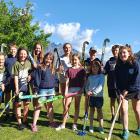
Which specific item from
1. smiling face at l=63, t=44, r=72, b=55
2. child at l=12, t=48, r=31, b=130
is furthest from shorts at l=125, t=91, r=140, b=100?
child at l=12, t=48, r=31, b=130

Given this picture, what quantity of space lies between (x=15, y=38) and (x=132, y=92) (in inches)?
1367

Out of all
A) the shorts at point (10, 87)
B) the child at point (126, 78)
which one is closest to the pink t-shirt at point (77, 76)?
the child at point (126, 78)

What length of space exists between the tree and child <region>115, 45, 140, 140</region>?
3321 centimetres

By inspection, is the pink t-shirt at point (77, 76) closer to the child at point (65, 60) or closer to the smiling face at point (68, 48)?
the child at point (65, 60)

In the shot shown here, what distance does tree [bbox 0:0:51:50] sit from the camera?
4218 centimetres

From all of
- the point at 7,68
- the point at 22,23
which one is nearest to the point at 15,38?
the point at 22,23

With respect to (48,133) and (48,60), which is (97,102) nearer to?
(48,133)

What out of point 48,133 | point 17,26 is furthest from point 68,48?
point 17,26

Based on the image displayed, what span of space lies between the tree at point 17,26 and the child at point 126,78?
33209 mm

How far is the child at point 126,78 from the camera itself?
8828 millimetres

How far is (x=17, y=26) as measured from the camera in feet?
141

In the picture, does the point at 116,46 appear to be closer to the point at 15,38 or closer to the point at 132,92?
the point at 132,92

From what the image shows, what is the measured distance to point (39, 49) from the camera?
31.7ft

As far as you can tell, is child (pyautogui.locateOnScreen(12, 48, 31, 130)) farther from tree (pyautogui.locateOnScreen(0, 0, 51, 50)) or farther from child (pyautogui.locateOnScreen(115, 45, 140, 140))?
tree (pyautogui.locateOnScreen(0, 0, 51, 50))
